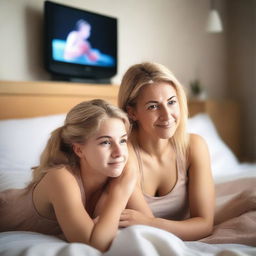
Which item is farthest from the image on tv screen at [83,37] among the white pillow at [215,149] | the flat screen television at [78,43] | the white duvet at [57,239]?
the white pillow at [215,149]

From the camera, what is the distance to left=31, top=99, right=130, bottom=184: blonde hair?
3.43 feet

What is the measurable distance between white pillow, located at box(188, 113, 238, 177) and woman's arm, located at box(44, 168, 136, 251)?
3.75 ft

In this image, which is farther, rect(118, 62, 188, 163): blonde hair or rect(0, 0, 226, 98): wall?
rect(0, 0, 226, 98): wall

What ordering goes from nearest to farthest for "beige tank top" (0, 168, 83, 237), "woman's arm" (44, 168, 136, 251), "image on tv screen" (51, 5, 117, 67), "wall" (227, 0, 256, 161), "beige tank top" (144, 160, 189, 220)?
1. "woman's arm" (44, 168, 136, 251)
2. "beige tank top" (0, 168, 83, 237)
3. "beige tank top" (144, 160, 189, 220)
4. "image on tv screen" (51, 5, 117, 67)
5. "wall" (227, 0, 256, 161)

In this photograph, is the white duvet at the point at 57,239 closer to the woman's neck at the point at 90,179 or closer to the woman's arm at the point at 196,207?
the woman's arm at the point at 196,207

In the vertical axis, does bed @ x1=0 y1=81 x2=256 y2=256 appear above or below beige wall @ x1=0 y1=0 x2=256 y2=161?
below

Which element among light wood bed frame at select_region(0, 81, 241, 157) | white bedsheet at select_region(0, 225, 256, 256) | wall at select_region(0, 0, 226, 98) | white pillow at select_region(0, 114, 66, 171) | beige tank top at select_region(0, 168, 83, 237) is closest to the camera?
white bedsheet at select_region(0, 225, 256, 256)

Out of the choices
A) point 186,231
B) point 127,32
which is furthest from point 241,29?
point 186,231

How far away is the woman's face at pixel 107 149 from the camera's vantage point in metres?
1.03

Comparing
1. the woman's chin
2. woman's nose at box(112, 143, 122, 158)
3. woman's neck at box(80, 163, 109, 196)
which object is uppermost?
woman's nose at box(112, 143, 122, 158)

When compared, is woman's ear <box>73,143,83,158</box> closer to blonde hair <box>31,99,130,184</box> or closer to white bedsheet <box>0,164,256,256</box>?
blonde hair <box>31,99,130,184</box>

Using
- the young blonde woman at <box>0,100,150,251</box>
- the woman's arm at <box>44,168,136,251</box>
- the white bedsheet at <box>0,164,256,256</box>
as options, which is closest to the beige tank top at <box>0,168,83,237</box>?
the young blonde woman at <box>0,100,150,251</box>

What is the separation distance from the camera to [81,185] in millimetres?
1088

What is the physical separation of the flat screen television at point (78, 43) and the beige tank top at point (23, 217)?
3.59 ft
